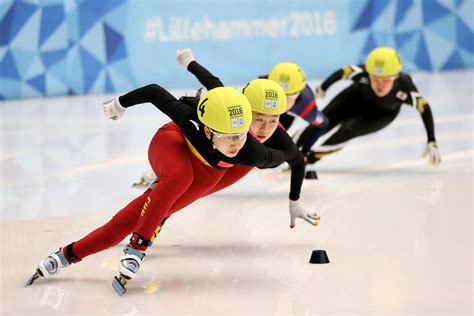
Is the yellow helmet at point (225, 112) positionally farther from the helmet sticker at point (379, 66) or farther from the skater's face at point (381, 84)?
the skater's face at point (381, 84)

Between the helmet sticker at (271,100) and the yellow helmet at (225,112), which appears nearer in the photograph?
the yellow helmet at (225,112)

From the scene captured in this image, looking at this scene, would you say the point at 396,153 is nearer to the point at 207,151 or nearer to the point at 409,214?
the point at 409,214

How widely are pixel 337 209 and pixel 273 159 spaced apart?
1.74 meters

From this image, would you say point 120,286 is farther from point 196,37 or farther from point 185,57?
point 196,37

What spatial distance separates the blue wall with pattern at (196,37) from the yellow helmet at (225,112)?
8096 mm

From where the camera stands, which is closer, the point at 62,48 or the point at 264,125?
the point at 264,125

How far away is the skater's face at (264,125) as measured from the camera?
5.35m

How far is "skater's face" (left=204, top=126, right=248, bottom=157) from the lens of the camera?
14.8ft

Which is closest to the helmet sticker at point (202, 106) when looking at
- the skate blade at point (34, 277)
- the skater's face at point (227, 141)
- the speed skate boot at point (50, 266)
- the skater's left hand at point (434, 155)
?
the skater's face at point (227, 141)

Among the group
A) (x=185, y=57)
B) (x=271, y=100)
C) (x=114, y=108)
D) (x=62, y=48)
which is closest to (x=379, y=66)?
(x=271, y=100)

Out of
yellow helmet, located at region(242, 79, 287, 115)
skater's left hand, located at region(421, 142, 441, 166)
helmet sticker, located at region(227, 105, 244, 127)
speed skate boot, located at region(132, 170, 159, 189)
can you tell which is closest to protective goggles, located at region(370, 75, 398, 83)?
skater's left hand, located at region(421, 142, 441, 166)

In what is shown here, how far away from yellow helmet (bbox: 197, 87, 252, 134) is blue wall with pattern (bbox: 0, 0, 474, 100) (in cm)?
810

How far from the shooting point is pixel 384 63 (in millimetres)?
7746

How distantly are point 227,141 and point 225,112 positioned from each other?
0.59ft
